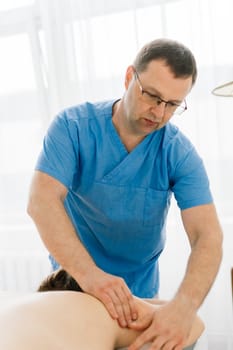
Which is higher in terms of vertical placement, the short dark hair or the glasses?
the short dark hair

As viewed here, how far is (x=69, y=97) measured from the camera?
2.07 metres

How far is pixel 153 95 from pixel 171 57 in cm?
12

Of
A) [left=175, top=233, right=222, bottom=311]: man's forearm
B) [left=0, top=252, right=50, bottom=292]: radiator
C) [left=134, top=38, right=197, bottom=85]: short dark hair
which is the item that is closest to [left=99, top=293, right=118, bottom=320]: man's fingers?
[left=175, top=233, right=222, bottom=311]: man's forearm

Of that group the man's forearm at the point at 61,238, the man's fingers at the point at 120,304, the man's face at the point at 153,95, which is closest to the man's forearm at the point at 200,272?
the man's fingers at the point at 120,304

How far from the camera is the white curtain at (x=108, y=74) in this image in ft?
A: 5.94

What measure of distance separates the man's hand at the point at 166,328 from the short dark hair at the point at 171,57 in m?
0.64

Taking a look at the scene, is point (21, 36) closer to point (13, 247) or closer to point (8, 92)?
point (8, 92)

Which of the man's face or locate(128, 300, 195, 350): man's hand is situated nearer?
locate(128, 300, 195, 350): man's hand

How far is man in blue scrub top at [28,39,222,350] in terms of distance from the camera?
115cm

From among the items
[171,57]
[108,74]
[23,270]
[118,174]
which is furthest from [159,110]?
[23,270]

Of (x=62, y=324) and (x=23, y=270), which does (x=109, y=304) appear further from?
(x=23, y=270)

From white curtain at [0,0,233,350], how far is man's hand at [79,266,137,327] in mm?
953

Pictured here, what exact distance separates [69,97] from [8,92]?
1.28 ft

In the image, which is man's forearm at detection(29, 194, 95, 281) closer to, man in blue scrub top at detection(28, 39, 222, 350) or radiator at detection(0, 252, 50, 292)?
man in blue scrub top at detection(28, 39, 222, 350)
